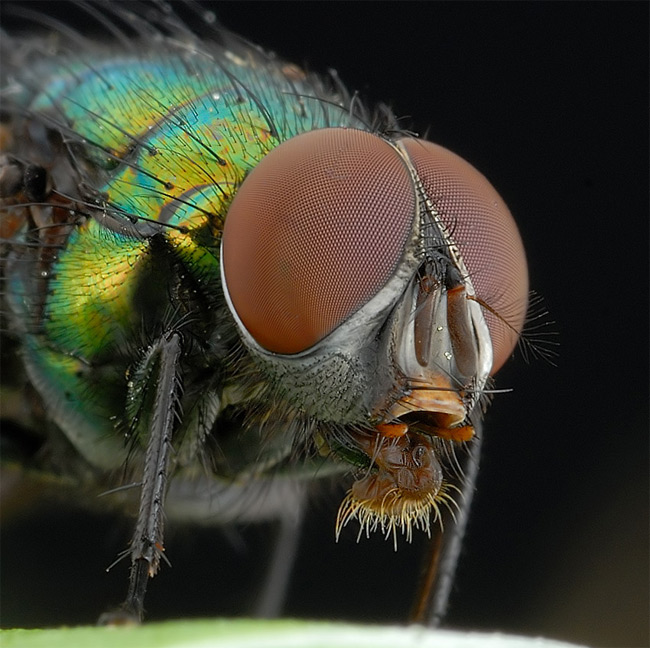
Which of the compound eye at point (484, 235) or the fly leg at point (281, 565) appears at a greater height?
the compound eye at point (484, 235)

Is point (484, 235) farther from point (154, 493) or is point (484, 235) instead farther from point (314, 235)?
point (154, 493)

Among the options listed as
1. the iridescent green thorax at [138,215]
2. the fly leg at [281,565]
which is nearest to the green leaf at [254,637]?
the iridescent green thorax at [138,215]

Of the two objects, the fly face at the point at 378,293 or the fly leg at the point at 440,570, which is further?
the fly leg at the point at 440,570

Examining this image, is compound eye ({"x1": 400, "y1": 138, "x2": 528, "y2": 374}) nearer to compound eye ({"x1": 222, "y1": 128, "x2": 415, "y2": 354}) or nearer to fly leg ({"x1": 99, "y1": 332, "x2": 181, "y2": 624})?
compound eye ({"x1": 222, "y1": 128, "x2": 415, "y2": 354})

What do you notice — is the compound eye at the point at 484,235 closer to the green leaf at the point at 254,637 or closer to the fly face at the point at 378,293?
the fly face at the point at 378,293

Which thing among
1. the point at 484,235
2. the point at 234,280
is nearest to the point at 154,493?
the point at 234,280

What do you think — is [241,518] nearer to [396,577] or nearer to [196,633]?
[396,577]
